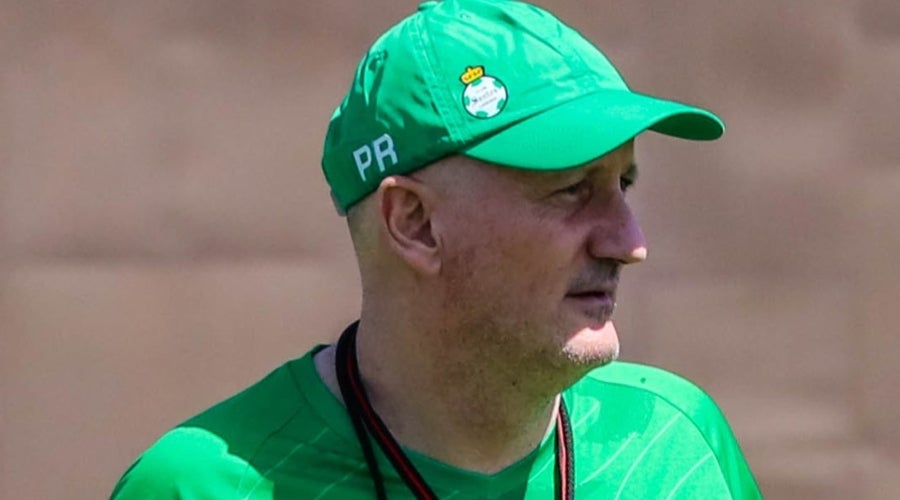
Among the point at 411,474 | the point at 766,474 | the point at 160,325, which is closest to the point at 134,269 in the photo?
the point at 160,325

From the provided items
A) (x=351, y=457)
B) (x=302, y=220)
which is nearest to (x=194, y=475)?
(x=351, y=457)

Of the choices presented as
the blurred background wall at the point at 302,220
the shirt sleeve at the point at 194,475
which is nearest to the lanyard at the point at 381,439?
the shirt sleeve at the point at 194,475

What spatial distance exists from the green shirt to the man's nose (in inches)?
11.8

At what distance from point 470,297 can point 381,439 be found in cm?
22

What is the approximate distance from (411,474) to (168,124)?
1.83 metres

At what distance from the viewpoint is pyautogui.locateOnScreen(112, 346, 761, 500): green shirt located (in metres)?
2.13

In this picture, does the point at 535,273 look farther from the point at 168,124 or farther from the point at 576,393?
the point at 168,124

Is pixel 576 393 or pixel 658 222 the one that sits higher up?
pixel 658 222

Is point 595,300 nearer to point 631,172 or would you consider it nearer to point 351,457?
point 631,172

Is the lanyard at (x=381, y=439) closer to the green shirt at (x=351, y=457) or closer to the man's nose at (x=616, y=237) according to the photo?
the green shirt at (x=351, y=457)

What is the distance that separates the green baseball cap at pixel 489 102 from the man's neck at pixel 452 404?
0.23 meters

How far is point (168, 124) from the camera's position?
148 inches

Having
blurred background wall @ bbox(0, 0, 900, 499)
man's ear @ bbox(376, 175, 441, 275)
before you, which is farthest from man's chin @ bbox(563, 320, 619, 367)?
blurred background wall @ bbox(0, 0, 900, 499)

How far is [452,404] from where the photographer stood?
85.1 inches
